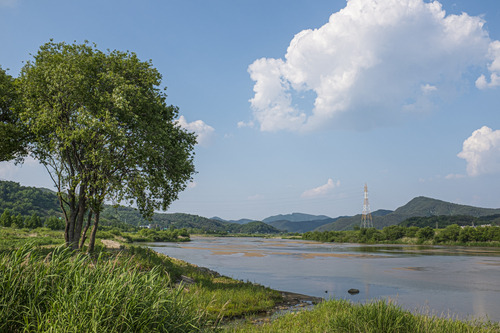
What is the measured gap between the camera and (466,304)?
27.3 meters

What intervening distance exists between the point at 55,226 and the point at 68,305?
109063 millimetres

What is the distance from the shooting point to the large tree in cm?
2206

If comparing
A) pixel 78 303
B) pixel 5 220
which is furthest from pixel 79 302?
pixel 5 220

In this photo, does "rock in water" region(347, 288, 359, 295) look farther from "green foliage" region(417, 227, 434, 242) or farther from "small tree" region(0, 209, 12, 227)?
"green foliage" region(417, 227, 434, 242)

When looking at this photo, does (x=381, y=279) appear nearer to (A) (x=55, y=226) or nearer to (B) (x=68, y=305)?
(B) (x=68, y=305)

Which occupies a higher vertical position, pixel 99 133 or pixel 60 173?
pixel 99 133

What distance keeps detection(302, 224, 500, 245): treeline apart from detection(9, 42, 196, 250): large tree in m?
139

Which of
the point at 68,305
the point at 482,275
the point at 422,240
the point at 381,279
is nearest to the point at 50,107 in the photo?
the point at 68,305

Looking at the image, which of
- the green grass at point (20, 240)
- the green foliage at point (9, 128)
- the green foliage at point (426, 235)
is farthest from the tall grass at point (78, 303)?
the green foliage at point (426, 235)

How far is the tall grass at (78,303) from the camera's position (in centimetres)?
722

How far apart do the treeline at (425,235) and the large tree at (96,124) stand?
139 m

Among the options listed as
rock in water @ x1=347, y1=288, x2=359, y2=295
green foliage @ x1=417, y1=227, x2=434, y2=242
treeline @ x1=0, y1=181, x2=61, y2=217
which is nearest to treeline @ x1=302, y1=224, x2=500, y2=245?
green foliage @ x1=417, y1=227, x2=434, y2=242

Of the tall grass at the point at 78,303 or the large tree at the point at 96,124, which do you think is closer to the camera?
the tall grass at the point at 78,303

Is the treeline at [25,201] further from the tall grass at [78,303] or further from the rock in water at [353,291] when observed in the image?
the tall grass at [78,303]
